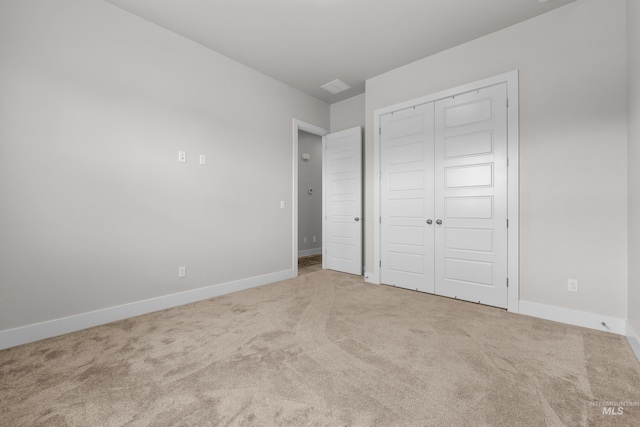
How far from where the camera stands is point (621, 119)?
235cm

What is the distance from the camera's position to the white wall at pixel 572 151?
2379 millimetres

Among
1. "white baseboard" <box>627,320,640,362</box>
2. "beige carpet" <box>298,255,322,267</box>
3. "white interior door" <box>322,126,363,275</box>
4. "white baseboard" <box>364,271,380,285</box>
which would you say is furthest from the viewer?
"beige carpet" <box>298,255,322,267</box>

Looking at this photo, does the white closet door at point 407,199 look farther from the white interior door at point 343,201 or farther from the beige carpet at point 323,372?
the beige carpet at point 323,372

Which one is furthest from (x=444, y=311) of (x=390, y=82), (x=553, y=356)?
(x=390, y=82)

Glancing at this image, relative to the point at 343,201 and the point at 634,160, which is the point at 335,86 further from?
the point at 634,160

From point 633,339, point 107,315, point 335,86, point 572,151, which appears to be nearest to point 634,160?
point 572,151

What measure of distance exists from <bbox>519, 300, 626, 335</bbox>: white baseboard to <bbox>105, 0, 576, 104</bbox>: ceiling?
293cm

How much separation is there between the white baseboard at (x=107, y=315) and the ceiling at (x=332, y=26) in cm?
298

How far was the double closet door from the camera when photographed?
2.99 meters

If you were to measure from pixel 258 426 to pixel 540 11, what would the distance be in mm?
4153

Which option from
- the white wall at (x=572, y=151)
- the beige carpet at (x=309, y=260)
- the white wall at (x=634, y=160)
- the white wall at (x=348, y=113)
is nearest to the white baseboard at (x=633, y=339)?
the white wall at (x=634, y=160)

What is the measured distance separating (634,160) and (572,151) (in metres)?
0.47

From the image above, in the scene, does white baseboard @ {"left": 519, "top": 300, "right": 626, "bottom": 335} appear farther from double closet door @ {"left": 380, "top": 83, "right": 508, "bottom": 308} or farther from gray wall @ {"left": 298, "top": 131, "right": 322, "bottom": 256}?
gray wall @ {"left": 298, "top": 131, "right": 322, "bottom": 256}

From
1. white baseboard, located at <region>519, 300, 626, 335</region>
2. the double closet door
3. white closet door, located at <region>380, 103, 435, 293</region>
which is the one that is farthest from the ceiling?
white baseboard, located at <region>519, 300, 626, 335</region>
